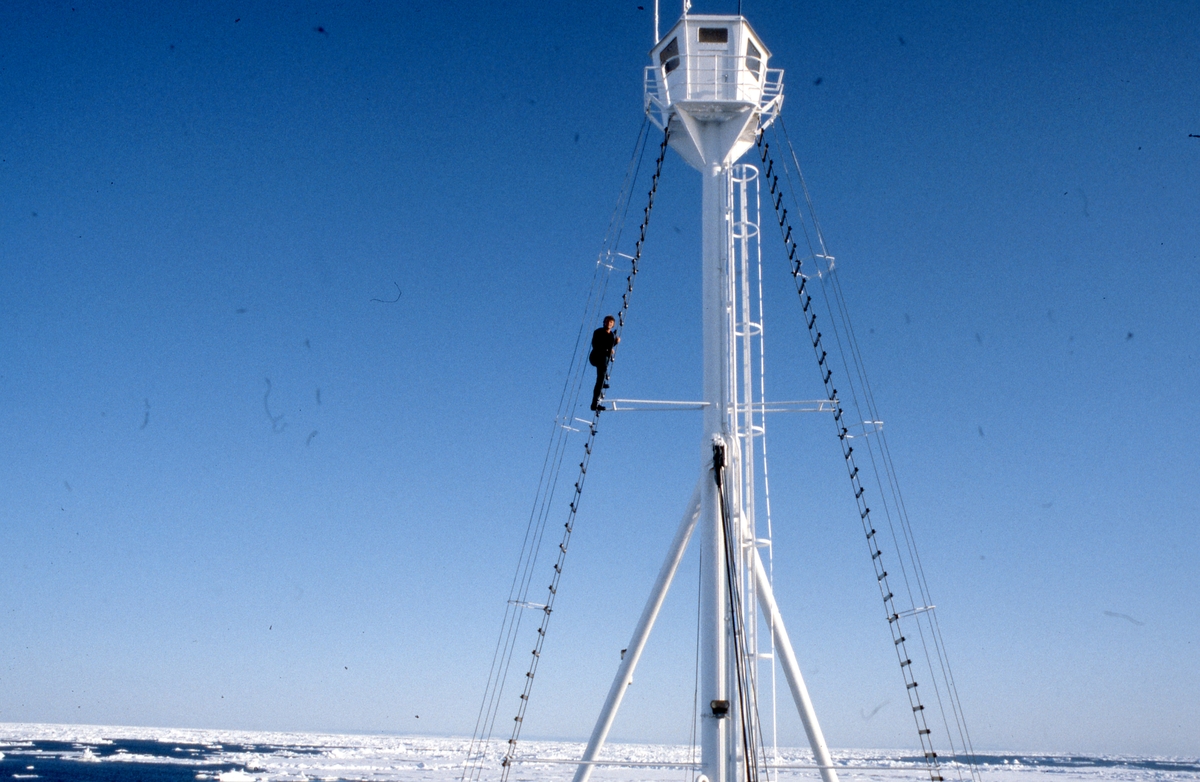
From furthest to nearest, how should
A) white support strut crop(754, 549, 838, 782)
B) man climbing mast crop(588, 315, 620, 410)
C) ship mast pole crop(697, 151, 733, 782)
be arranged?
man climbing mast crop(588, 315, 620, 410) < white support strut crop(754, 549, 838, 782) < ship mast pole crop(697, 151, 733, 782)

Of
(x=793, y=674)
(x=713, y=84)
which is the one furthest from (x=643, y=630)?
(x=713, y=84)

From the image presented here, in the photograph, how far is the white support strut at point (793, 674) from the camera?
888 centimetres

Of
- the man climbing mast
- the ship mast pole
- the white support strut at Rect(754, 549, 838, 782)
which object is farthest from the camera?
the man climbing mast

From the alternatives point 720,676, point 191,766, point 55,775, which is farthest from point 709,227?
point 191,766

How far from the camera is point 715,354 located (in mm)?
9250

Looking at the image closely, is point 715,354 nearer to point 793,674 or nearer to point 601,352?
point 601,352

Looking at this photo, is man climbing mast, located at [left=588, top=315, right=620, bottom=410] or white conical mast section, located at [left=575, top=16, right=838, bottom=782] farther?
man climbing mast, located at [left=588, top=315, right=620, bottom=410]

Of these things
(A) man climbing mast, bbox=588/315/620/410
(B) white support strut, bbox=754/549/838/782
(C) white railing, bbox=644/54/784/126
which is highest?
(C) white railing, bbox=644/54/784/126

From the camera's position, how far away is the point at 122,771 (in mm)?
51594

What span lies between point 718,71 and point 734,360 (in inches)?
121

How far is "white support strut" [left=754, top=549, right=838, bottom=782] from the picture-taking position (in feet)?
29.1

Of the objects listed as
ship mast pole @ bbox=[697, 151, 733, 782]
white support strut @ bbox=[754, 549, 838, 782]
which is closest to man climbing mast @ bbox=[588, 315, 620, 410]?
ship mast pole @ bbox=[697, 151, 733, 782]

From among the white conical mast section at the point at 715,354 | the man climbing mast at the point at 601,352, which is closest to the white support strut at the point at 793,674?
the white conical mast section at the point at 715,354

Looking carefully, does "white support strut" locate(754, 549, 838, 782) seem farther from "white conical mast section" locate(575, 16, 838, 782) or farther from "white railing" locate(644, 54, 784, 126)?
"white railing" locate(644, 54, 784, 126)
